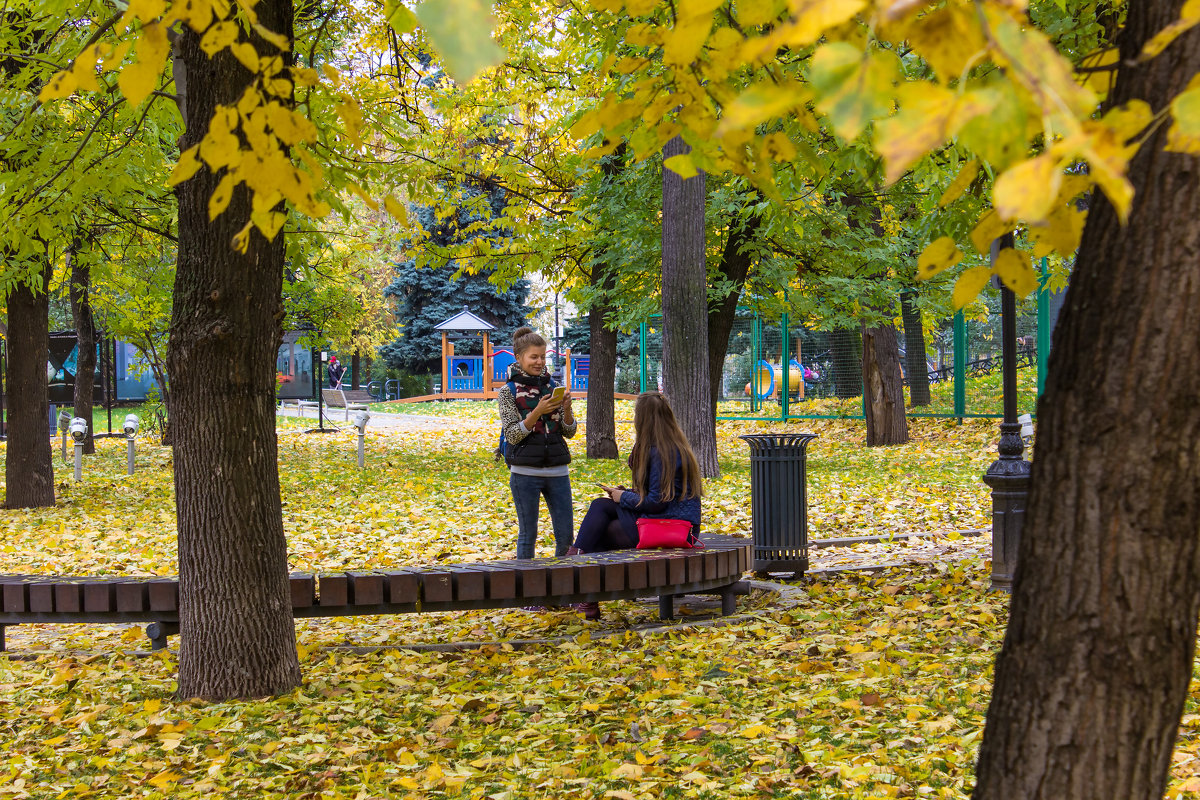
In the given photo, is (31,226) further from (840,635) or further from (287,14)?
(840,635)

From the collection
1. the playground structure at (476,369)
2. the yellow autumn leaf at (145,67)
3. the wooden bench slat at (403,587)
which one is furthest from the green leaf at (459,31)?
the playground structure at (476,369)

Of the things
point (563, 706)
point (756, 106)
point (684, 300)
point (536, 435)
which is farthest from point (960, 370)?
point (756, 106)

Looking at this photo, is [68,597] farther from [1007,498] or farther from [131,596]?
[1007,498]

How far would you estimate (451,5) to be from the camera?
5.03 feet

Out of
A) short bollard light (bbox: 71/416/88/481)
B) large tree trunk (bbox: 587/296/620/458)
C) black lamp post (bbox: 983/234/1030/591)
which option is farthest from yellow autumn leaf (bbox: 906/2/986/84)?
large tree trunk (bbox: 587/296/620/458)

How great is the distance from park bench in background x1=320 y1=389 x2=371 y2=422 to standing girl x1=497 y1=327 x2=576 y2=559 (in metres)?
21.3

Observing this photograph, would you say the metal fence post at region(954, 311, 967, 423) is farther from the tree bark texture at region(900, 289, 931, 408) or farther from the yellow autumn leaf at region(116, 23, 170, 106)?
the yellow autumn leaf at region(116, 23, 170, 106)

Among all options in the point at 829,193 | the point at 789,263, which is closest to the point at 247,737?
the point at 789,263

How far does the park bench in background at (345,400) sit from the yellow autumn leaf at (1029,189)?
2668 centimetres

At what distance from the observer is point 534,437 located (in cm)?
637

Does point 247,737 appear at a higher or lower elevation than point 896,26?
lower

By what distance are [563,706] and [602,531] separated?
6.77ft

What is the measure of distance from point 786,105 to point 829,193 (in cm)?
1552

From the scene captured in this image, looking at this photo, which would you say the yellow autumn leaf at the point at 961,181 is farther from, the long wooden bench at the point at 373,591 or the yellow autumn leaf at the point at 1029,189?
the long wooden bench at the point at 373,591
